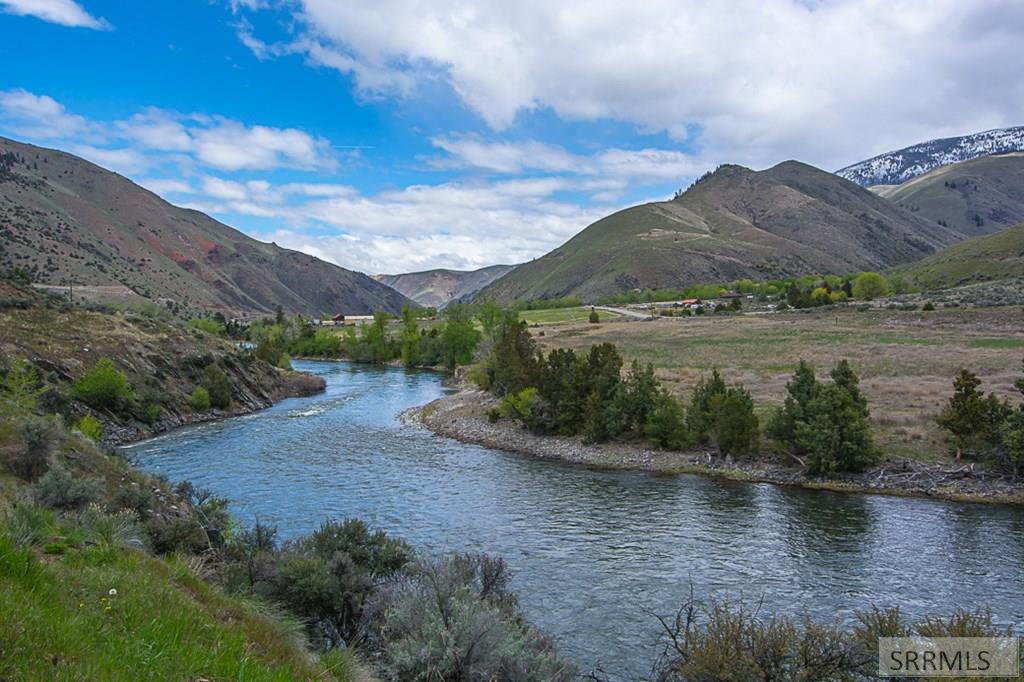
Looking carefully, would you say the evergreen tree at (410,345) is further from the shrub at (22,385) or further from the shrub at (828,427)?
the shrub at (828,427)

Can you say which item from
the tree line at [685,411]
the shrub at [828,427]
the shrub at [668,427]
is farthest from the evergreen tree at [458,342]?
the shrub at [828,427]

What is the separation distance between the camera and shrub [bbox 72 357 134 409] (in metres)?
43.7

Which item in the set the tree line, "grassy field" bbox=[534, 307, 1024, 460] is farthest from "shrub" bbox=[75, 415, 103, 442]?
"grassy field" bbox=[534, 307, 1024, 460]

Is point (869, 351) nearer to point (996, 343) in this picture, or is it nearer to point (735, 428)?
point (996, 343)

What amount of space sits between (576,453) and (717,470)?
364 inches

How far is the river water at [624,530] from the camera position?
58.9 ft

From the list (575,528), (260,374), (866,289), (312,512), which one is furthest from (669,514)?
(866,289)

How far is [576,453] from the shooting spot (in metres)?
40.0

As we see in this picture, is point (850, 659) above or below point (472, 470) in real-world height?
above

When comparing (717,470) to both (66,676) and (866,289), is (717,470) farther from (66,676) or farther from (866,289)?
(866,289)

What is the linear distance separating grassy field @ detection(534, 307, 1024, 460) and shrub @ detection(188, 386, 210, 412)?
40.5 m

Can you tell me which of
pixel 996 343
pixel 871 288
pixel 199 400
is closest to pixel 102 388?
pixel 199 400

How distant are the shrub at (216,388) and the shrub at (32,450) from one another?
38.5 m

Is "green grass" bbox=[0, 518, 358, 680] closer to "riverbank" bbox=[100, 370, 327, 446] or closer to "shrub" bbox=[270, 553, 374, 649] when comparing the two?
"shrub" bbox=[270, 553, 374, 649]
